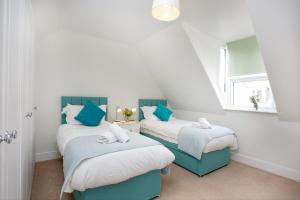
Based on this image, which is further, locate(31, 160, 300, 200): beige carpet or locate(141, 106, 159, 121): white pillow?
locate(141, 106, 159, 121): white pillow

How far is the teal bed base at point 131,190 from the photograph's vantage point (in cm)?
171

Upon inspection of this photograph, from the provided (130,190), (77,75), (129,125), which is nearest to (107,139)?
(130,190)

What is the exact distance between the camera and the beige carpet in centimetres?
219

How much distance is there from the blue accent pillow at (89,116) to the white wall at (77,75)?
59 centimetres

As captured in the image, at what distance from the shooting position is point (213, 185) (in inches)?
97.7

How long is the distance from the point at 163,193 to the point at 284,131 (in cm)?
228

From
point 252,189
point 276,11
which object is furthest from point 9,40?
point 252,189

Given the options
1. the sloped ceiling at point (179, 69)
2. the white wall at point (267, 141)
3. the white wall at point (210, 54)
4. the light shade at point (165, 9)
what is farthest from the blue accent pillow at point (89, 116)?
the white wall at point (267, 141)

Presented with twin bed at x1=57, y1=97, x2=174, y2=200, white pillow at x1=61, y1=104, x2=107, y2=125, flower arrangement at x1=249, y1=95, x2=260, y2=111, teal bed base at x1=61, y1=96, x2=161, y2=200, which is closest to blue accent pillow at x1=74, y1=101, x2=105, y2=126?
white pillow at x1=61, y1=104, x2=107, y2=125

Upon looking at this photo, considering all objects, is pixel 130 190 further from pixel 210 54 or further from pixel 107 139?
pixel 210 54

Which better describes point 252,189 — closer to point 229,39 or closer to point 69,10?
point 229,39

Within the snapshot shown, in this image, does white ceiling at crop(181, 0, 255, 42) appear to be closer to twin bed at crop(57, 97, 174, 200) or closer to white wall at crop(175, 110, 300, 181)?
white wall at crop(175, 110, 300, 181)

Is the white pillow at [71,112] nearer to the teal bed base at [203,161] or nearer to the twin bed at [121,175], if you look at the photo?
the twin bed at [121,175]

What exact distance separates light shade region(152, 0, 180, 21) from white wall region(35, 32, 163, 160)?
2327 millimetres
